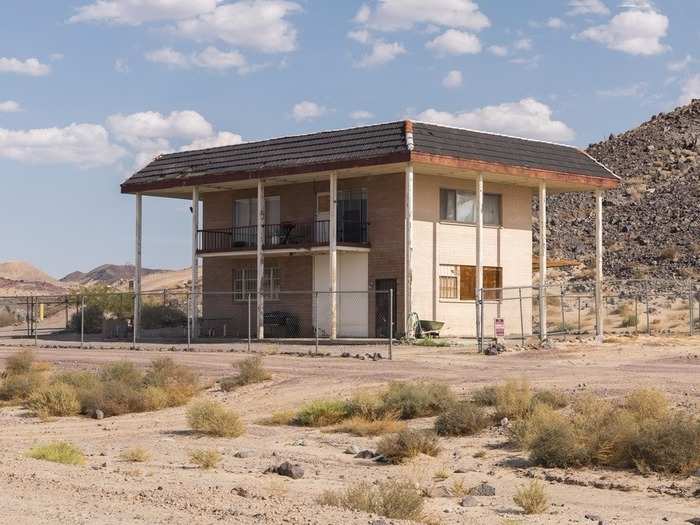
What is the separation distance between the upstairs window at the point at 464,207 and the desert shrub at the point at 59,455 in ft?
84.1

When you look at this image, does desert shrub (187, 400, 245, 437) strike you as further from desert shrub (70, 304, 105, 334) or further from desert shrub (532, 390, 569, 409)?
desert shrub (70, 304, 105, 334)

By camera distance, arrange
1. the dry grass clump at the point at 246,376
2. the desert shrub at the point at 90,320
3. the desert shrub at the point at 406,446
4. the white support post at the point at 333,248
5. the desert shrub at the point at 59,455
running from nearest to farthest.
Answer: the desert shrub at the point at 59,455 → the desert shrub at the point at 406,446 → the dry grass clump at the point at 246,376 → the white support post at the point at 333,248 → the desert shrub at the point at 90,320

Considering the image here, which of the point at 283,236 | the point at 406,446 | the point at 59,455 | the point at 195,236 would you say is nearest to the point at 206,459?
the point at 59,455

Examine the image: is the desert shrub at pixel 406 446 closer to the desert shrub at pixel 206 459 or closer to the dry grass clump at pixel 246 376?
the desert shrub at pixel 206 459

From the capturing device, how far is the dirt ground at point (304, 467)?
12.6 metres

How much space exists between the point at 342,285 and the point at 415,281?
3.14m

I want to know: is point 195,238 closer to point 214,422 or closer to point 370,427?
point 214,422

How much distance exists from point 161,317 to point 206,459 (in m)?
36.9

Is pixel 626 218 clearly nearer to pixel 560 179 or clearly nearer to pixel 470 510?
pixel 560 179

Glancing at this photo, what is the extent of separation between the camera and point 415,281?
4062 cm

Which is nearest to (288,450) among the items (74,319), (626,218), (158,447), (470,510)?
(158,447)

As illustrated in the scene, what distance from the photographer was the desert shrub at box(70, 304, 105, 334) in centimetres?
5412

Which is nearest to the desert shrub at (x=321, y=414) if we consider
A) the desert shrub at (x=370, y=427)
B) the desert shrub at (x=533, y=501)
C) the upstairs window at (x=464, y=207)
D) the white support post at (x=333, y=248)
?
the desert shrub at (x=370, y=427)

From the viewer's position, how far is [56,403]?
987 inches
